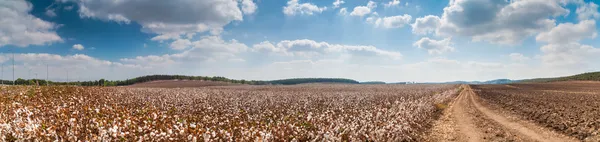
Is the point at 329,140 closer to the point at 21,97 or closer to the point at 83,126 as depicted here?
the point at 83,126

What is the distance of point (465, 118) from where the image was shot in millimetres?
22172

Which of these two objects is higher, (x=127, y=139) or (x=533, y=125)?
(x=127, y=139)

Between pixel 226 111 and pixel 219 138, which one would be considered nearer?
pixel 219 138

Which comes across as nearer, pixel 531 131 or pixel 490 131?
pixel 531 131

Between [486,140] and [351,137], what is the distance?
6719mm

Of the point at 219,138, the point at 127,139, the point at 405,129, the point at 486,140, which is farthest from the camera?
the point at 405,129

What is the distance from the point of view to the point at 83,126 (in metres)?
10.9

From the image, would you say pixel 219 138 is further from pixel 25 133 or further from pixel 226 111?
pixel 226 111

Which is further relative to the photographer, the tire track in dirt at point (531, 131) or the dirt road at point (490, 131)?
the dirt road at point (490, 131)

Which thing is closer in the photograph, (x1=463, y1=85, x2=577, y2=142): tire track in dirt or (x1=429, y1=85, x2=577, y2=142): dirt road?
(x1=463, y1=85, x2=577, y2=142): tire track in dirt

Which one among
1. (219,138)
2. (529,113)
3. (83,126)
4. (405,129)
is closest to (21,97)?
(83,126)

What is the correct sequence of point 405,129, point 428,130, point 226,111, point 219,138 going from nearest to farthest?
1. point 219,138
2. point 405,129
3. point 428,130
4. point 226,111

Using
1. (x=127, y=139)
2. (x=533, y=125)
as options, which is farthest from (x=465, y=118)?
(x=127, y=139)

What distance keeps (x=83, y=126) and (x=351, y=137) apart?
30.6 feet
